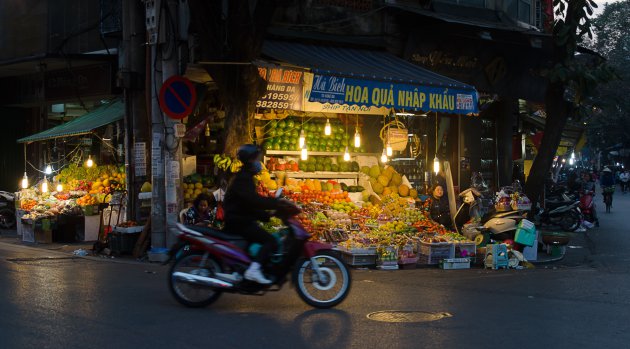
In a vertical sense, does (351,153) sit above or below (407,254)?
above

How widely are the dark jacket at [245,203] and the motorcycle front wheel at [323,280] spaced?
694mm

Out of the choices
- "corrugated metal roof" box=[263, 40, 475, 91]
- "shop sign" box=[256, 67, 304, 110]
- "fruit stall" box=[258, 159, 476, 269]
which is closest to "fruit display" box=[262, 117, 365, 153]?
"fruit stall" box=[258, 159, 476, 269]

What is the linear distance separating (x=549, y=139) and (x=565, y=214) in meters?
2.28

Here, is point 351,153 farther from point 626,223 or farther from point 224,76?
point 626,223

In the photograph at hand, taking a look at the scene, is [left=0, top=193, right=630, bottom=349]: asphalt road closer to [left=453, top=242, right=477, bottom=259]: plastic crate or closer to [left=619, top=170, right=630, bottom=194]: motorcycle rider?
[left=453, top=242, right=477, bottom=259]: plastic crate

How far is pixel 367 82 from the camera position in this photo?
13664mm

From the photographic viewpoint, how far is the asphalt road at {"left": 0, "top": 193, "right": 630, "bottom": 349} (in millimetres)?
6504

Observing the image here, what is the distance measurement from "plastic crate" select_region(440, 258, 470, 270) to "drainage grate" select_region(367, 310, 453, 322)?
485 cm

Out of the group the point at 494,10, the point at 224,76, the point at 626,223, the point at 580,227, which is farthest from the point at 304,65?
the point at 626,223

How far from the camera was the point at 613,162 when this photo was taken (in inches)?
2741

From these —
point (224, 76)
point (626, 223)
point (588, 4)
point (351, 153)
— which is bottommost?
point (626, 223)

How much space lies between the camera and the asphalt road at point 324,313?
6.50 m

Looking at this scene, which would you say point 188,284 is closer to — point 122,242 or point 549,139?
point 122,242

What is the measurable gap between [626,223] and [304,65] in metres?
13.9
